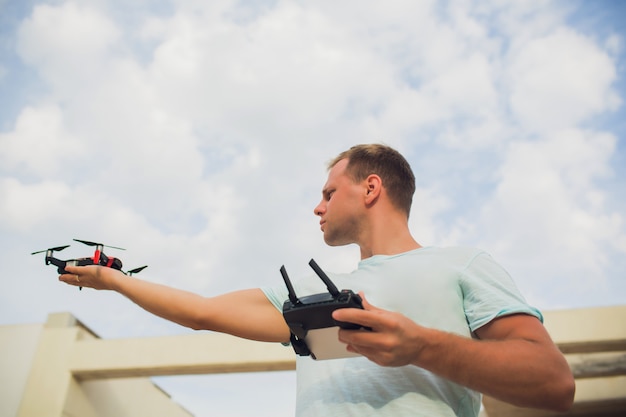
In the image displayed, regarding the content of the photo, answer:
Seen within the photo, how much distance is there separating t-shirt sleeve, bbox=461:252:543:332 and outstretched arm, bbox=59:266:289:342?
69 centimetres

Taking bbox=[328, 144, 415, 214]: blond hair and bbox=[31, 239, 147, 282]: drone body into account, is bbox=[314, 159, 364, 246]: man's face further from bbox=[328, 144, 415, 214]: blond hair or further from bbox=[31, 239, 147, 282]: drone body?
bbox=[31, 239, 147, 282]: drone body

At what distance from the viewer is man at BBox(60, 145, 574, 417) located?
1367mm

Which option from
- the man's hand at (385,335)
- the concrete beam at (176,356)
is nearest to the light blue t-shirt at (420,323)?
the man's hand at (385,335)

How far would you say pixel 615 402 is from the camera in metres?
10.7

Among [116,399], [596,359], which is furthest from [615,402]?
[116,399]

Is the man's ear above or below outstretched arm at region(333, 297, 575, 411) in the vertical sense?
above

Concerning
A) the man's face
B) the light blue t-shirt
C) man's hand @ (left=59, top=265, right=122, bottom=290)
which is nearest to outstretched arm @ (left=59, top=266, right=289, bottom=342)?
man's hand @ (left=59, top=265, right=122, bottom=290)

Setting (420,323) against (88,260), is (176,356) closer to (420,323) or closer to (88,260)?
(88,260)

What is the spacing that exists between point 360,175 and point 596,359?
901cm

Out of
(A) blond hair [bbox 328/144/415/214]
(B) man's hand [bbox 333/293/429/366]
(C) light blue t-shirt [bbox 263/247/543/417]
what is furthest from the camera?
(A) blond hair [bbox 328/144/415/214]

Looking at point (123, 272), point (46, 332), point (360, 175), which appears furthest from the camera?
point (46, 332)

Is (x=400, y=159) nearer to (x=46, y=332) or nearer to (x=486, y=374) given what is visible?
(x=486, y=374)

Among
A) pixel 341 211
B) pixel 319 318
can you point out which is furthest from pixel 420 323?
pixel 341 211

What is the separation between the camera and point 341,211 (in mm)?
2303
